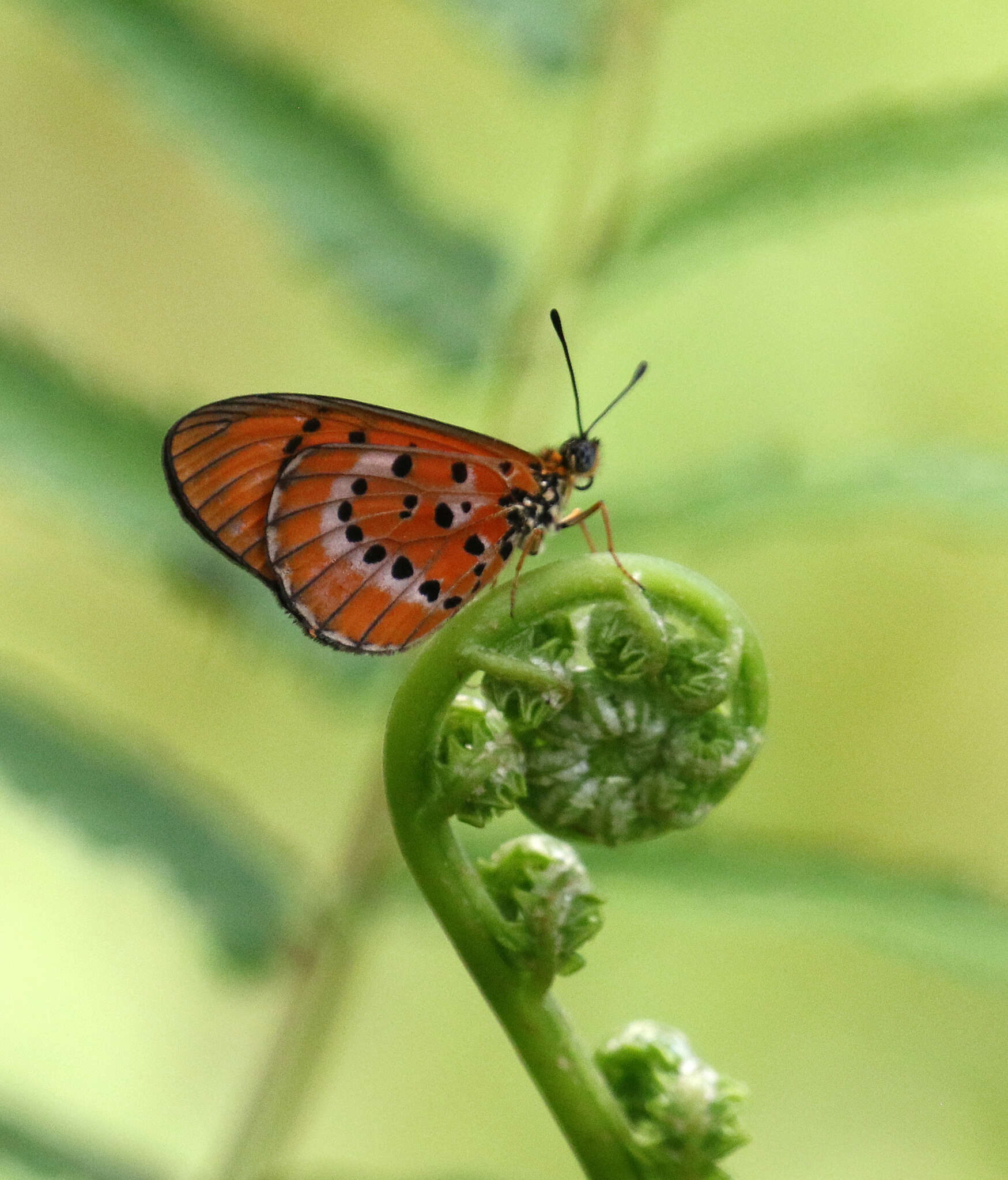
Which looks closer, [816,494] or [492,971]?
[492,971]

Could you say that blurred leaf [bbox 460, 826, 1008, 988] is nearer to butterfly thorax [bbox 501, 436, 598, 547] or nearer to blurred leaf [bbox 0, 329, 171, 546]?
butterfly thorax [bbox 501, 436, 598, 547]

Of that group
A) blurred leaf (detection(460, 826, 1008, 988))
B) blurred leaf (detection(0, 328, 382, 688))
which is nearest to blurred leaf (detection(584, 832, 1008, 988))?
blurred leaf (detection(460, 826, 1008, 988))

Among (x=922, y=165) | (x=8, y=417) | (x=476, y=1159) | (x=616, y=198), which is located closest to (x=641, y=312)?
(x=616, y=198)

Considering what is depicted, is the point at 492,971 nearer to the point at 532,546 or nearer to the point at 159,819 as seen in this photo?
the point at 532,546

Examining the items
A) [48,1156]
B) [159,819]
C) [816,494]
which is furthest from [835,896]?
[48,1156]

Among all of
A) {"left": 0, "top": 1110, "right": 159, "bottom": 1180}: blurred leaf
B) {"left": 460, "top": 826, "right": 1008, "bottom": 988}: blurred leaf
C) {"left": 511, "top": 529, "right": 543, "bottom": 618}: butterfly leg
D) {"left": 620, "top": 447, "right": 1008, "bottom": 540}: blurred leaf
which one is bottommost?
{"left": 0, "top": 1110, "right": 159, "bottom": 1180}: blurred leaf

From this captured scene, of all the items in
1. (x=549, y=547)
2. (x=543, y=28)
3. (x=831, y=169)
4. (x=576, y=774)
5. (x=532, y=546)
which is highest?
(x=543, y=28)

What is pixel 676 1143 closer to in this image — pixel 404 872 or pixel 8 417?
pixel 404 872
